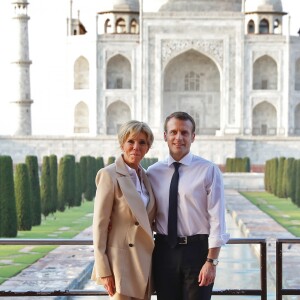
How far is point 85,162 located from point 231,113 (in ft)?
41.3

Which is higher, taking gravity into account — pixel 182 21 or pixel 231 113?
pixel 182 21

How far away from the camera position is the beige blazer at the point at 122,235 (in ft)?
10.3

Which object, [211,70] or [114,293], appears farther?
[211,70]

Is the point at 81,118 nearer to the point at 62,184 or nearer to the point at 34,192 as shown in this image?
the point at 62,184

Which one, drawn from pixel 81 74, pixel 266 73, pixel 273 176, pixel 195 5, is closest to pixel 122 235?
pixel 273 176

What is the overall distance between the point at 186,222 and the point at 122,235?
253mm

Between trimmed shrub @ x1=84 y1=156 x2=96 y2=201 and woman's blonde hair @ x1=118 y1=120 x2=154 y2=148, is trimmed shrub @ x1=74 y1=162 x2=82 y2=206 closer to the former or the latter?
trimmed shrub @ x1=84 y1=156 x2=96 y2=201

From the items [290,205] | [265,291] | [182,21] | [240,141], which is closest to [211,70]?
[182,21]

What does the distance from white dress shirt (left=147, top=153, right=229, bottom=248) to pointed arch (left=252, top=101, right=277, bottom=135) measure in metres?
28.1

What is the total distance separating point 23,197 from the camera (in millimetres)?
11781

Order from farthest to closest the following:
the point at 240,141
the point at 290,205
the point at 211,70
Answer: the point at 211,70, the point at 240,141, the point at 290,205

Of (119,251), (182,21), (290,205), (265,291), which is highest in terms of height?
(182,21)

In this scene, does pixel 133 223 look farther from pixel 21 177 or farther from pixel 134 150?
pixel 21 177

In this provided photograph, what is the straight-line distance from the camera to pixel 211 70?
32125mm
